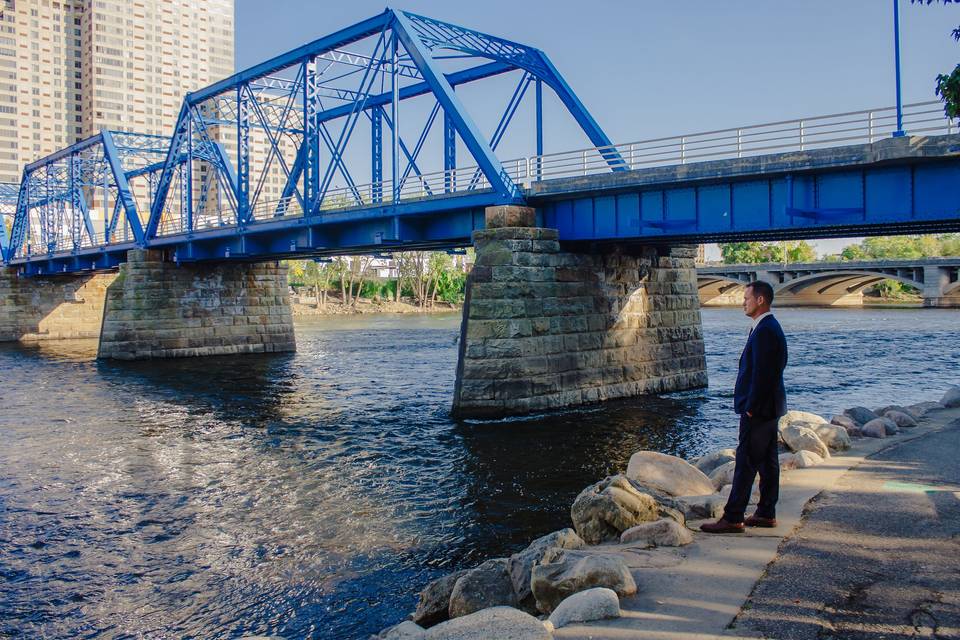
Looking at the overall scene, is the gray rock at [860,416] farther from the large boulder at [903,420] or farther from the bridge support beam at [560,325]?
the bridge support beam at [560,325]

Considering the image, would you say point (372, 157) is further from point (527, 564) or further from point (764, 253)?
point (764, 253)

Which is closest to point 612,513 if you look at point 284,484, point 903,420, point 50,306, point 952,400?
point 903,420

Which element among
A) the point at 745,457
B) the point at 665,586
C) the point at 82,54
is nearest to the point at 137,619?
the point at 665,586

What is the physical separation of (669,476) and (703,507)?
62.1 inches

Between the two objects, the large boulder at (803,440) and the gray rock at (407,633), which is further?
the large boulder at (803,440)

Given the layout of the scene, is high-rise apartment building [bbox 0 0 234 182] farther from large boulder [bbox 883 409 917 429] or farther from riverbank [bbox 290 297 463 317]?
large boulder [bbox 883 409 917 429]

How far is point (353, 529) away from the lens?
1249cm

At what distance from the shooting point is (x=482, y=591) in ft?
24.7

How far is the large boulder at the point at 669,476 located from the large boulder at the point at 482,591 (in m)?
2.98

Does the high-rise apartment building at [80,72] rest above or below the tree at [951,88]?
above

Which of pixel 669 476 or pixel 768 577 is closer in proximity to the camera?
pixel 768 577

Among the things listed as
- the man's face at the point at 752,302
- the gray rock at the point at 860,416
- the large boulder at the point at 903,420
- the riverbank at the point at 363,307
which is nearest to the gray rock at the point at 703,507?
the man's face at the point at 752,302

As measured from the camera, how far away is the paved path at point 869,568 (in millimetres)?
5555

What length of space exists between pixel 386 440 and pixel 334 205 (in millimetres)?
17868
